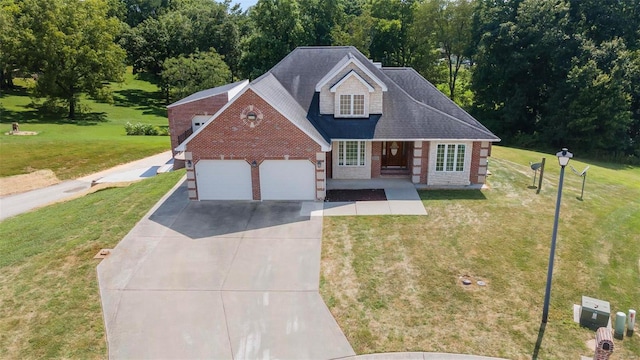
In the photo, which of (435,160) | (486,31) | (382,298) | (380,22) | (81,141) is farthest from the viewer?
(380,22)

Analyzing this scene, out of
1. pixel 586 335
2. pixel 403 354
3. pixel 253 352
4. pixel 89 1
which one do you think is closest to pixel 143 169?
pixel 253 352

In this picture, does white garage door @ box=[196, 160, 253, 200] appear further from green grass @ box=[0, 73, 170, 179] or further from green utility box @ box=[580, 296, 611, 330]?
green grass @ box=[0, 73, 170, 179]

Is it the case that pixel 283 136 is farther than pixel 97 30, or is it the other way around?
pixel 97 30

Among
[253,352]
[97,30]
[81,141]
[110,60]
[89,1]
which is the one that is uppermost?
[89,1]

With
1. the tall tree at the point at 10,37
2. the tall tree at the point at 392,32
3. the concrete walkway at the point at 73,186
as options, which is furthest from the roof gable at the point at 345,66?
the tall tree at the point at 10,37

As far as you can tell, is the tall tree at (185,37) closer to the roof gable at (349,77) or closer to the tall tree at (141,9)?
the tall tree at (141,9)

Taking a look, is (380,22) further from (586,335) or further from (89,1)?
(586,335)

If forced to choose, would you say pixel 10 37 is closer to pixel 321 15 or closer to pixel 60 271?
pixel 321 15
